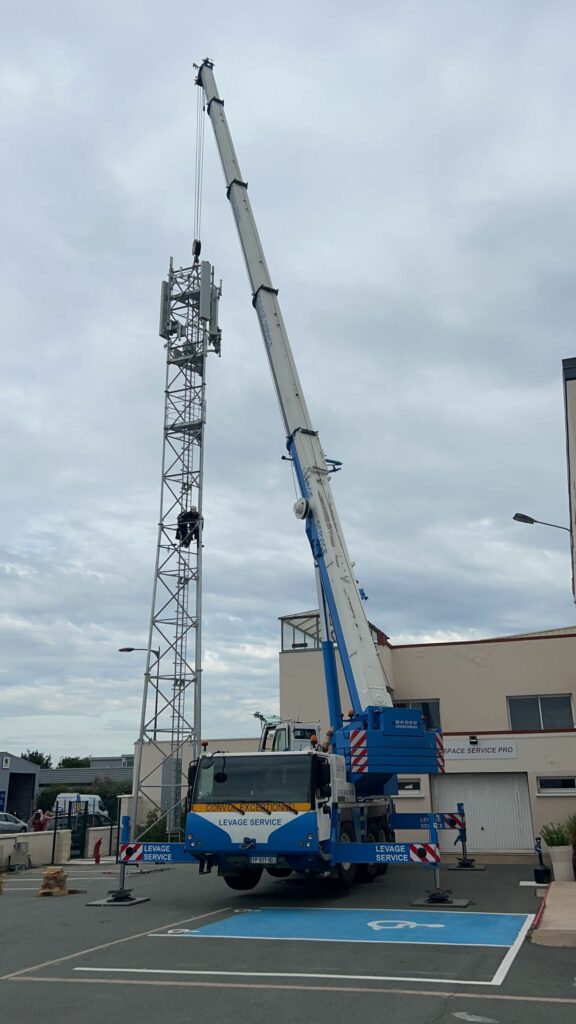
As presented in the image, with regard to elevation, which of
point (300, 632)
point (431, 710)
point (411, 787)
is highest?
point (300, 632)

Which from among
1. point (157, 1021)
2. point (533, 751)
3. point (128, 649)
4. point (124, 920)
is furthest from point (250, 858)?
point (128, 649)

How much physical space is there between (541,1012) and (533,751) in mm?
16006

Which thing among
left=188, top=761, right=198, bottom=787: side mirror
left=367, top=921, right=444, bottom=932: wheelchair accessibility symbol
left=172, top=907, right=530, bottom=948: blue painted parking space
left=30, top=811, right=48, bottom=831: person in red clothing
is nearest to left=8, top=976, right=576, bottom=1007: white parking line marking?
left=172, top=907, right=530, bottom=948: blue painted parking space

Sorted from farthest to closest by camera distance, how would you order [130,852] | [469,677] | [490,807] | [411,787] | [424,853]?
[469,677], [411,787], [490,807], [130,852], [424,853]

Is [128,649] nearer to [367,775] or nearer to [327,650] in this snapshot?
[327,650]

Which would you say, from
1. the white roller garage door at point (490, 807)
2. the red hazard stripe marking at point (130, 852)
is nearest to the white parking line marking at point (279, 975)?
the red hazard stripe marking at point (130, 852)

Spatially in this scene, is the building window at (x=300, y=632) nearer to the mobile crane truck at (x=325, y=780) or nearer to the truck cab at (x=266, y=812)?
the mobile crane truck at (x=325, y=780)

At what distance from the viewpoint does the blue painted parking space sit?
10375mm

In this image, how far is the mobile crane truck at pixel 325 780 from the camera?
13.2 metres

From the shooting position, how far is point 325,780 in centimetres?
1352

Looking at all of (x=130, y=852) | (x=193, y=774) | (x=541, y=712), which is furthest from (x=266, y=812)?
(x=541, y=712)

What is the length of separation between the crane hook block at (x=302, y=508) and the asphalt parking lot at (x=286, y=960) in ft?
24.6

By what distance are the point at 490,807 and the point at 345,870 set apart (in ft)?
29.8

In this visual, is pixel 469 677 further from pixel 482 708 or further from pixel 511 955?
pixel 511 955
